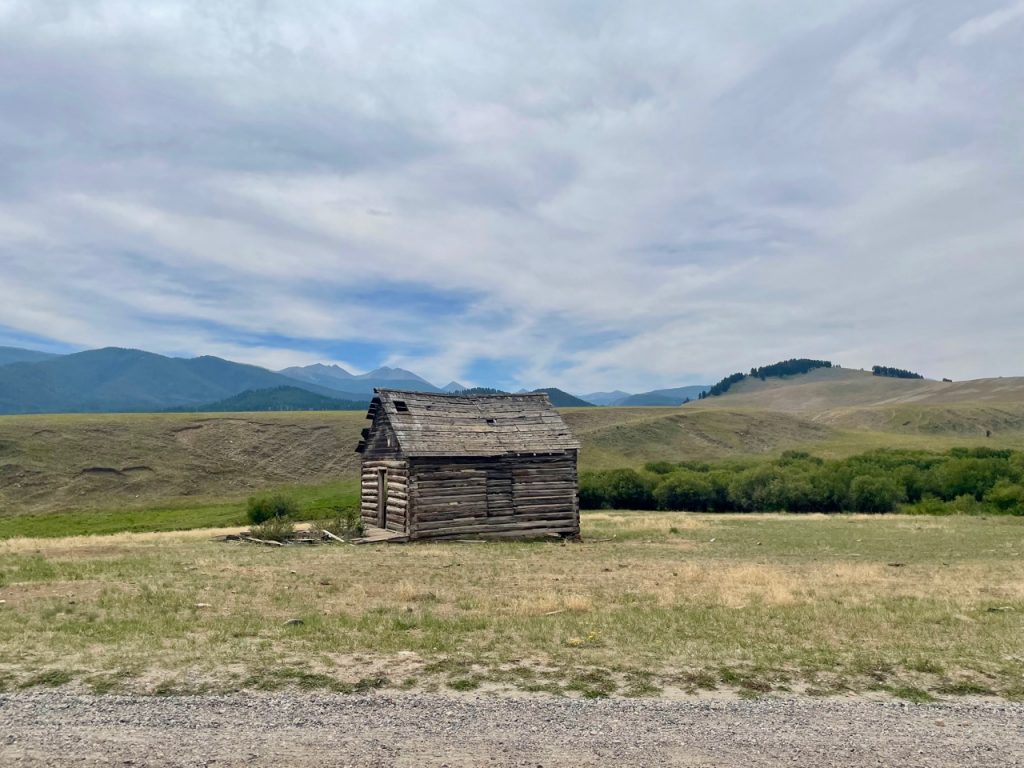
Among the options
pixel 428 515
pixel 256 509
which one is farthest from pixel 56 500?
pixel 428 515

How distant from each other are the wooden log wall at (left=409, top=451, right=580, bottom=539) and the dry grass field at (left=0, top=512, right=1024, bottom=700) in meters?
5.55

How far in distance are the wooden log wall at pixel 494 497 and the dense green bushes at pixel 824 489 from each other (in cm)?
2346

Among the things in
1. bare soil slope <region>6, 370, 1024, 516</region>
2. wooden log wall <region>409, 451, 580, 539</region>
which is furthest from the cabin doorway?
bare soil slope <region>6, 370, 1024, 516</region>

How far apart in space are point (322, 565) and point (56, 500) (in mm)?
47104

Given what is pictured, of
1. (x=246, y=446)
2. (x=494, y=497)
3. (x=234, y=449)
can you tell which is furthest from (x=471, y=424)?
(x=246, y=446)

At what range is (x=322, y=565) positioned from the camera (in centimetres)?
1991

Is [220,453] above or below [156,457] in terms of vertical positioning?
above

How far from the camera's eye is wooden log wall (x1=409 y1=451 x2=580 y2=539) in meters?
27.8

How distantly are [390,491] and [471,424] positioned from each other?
15.1ft

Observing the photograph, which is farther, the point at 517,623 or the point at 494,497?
the point at 494,497

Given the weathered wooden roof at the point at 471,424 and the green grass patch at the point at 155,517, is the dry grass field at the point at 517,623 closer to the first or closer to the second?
the weathered wooden roof at the point at 471,424

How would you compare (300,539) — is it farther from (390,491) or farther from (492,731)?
(492,731)

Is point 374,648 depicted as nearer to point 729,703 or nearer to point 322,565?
point 729,703

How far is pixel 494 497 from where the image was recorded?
29.2 metres
